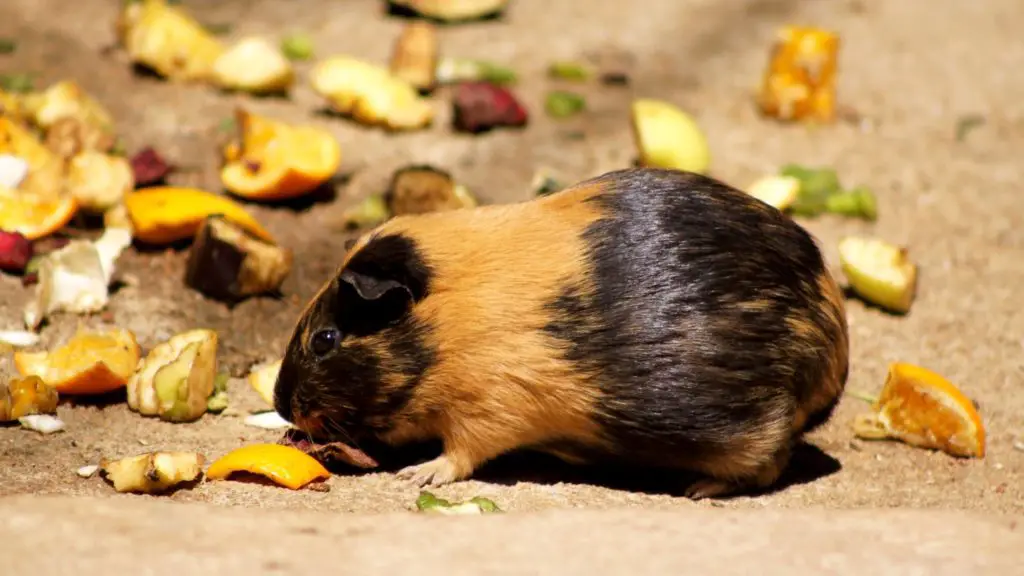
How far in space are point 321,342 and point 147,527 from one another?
4.06 ft

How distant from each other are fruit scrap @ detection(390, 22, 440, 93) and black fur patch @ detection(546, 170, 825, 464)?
11.8 feet

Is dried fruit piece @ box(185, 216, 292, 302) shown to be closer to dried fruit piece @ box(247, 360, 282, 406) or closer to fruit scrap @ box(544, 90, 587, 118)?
dried fruit piece @ box(247, 360, 282, 406)

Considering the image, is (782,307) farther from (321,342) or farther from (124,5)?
(124,5)

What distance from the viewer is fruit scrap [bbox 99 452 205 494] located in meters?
3.87

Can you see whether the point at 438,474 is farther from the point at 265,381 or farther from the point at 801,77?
the point at 801,77

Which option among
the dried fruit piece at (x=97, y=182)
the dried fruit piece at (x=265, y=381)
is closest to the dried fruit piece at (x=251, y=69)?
the dried fruit piece at (x=97, y=182)

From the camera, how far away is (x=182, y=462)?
12.9ft

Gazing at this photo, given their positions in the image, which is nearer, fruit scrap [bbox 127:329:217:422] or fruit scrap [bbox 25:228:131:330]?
fruit scrap [bbox 127:329:217:422]

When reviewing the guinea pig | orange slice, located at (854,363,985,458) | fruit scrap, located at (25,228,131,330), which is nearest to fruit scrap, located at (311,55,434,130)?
fruit scrap, located at (25,228,131,330)

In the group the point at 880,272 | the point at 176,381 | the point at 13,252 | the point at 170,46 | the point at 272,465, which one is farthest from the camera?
the point at 170,46

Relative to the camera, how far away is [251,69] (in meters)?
7.10

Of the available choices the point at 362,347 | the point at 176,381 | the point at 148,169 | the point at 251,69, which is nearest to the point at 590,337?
the point at 362,347

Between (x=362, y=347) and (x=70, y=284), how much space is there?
164cm

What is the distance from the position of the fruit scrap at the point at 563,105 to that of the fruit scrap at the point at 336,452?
3522 mm
